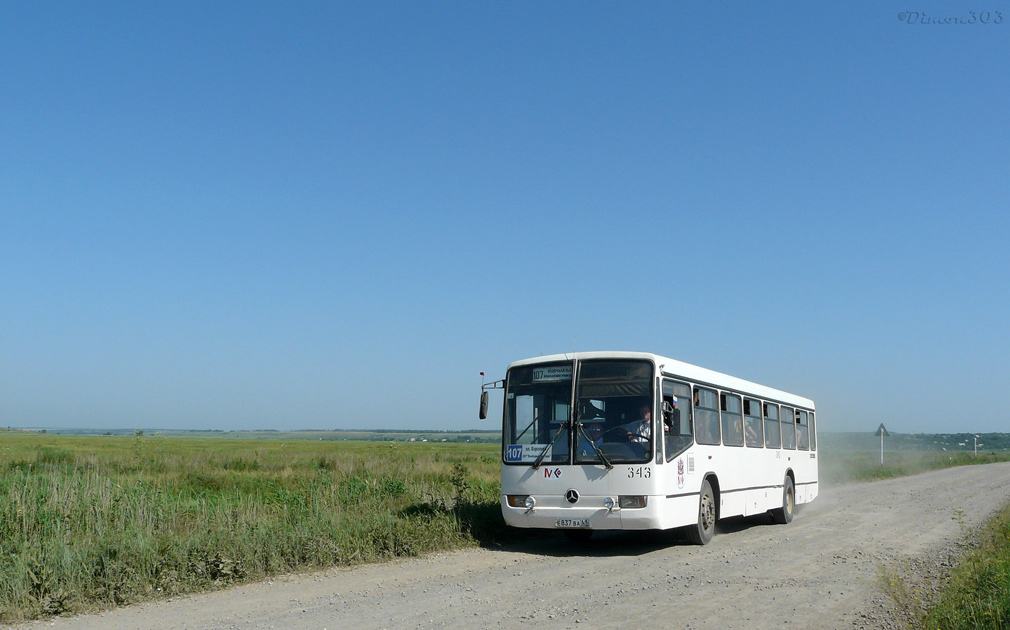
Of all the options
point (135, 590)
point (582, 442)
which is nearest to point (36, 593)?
point (135, 590)

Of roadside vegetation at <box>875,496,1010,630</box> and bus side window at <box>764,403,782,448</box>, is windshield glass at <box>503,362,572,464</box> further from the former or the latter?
bus side window at <box>764,403,782,448</box>

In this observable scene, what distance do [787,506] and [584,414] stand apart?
314 inches

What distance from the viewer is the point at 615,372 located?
1242 centimetres

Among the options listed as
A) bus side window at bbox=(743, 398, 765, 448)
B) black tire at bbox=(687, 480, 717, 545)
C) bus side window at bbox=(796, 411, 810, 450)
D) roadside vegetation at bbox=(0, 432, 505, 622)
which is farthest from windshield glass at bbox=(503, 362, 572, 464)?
bus side window at bbox=(796, 411, 810, 450)

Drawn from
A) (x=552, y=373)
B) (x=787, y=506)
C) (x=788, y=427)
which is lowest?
(x=787, y=506)

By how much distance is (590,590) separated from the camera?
9.21 metres

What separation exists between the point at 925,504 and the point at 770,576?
13900 mm

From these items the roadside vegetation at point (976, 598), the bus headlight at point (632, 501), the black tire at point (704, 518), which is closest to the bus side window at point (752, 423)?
the black tire at point (704, 518)

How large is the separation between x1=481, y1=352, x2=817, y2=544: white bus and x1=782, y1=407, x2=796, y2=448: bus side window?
16.5 feet

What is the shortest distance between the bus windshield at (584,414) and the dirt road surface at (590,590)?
1473mm

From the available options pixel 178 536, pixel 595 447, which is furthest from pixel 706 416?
pixel 178 536

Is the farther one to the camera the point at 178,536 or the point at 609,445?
the point at 609,445

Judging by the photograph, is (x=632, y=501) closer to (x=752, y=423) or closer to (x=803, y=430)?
(x=752, y=423)

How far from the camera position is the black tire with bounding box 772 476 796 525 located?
1767 centimetres
